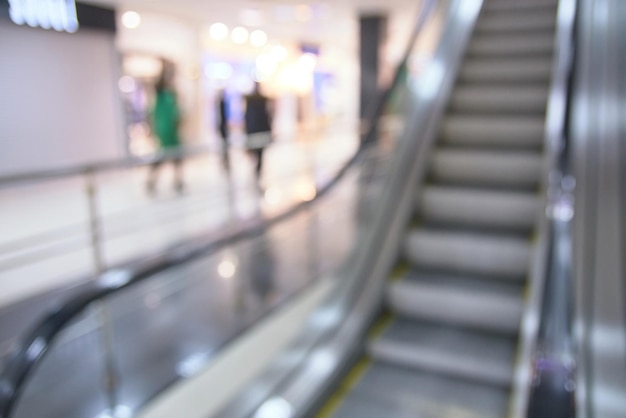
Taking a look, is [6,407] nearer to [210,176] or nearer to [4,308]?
[4,308]

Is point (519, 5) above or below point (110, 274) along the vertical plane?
above

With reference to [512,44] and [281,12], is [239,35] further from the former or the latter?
[512,44]

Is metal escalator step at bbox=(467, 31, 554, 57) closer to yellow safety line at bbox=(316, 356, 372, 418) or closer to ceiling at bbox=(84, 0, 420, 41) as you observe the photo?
ceiling at bbox=(84, 0, 420, 41)

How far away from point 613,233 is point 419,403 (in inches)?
37.8

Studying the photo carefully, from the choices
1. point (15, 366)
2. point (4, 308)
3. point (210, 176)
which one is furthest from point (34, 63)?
point (210, 176)

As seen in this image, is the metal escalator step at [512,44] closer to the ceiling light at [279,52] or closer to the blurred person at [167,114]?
the blurred person at [167,114]

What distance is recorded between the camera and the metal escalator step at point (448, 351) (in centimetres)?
201

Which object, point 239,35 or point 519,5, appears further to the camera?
point 239,35

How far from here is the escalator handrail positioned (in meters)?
1.18

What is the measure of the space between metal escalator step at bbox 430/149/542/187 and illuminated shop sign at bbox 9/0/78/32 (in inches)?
77.1

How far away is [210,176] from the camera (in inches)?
264

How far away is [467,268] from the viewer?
7.99 feet

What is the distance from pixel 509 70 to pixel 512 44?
38cm

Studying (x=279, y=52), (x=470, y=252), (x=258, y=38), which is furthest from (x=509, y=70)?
(x=279, y=52)
